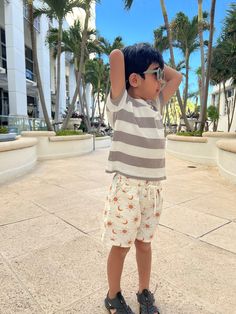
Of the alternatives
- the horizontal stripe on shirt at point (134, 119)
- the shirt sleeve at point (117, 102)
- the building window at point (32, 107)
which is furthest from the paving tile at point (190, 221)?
the building window at point (32, 107)

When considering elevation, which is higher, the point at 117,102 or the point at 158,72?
the point at 158,72

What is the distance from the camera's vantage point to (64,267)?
226 centimetres

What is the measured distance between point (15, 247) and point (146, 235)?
154 centimetres

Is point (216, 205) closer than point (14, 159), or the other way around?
point (216, 205)

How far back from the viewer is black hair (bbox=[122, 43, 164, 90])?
5.03ft

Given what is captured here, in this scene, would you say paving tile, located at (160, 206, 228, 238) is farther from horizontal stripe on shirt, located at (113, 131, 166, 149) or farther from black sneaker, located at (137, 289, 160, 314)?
horizontal stripe on shirt, located at (113, 131, 166, 149)

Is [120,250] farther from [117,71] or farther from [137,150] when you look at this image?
[117,71]

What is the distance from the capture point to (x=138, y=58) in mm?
1530

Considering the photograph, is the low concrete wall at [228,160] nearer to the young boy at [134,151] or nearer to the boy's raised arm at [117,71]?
the young boy at [134,151]

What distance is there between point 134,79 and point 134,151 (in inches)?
16.2

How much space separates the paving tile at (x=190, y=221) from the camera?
3.07 m

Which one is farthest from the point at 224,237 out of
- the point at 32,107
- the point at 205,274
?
the point at 32,107

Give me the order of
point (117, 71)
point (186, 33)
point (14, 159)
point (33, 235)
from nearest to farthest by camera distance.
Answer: point (117, 71) < point (33, 235) < point (14, 159) < point (186, 33)

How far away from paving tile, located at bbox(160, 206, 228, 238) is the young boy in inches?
61.4
